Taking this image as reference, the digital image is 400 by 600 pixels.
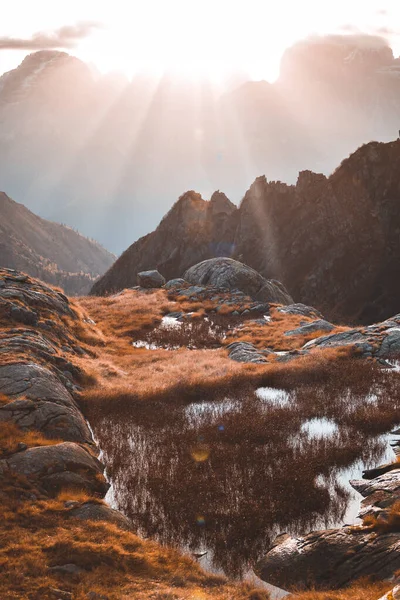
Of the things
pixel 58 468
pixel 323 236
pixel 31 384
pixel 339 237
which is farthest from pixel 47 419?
pixel 323 236

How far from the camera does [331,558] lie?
32.5 ft

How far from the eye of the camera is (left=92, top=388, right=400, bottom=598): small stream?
11750mm

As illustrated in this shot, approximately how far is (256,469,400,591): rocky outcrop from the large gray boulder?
4400 centimetres

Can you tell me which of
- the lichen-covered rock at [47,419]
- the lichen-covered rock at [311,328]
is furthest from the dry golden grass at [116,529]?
the lichen-covered rock at [311,328]

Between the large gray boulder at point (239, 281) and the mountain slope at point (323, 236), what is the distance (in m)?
17.9

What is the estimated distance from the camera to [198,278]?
60.8 metres

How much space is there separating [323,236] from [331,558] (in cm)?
7735

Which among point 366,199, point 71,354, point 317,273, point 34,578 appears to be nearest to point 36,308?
point 71,354

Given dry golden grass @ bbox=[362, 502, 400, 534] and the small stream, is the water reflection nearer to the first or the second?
the small stream

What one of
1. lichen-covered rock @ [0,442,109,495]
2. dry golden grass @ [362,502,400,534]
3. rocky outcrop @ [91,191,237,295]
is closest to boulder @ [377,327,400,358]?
dry golden grass @ [362,502,400,534]

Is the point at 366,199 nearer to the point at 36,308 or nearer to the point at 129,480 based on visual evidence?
the point at 36,308

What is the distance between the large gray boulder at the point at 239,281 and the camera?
55094 mm

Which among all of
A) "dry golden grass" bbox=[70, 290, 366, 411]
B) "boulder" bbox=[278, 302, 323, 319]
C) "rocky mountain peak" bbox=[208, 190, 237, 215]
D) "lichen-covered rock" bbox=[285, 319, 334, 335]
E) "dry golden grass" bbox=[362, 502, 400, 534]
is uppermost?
"rocky mountain peak" bbox=[208, 190, 237, 215]

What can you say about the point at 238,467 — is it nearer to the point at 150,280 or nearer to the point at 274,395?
the point at 274,395
